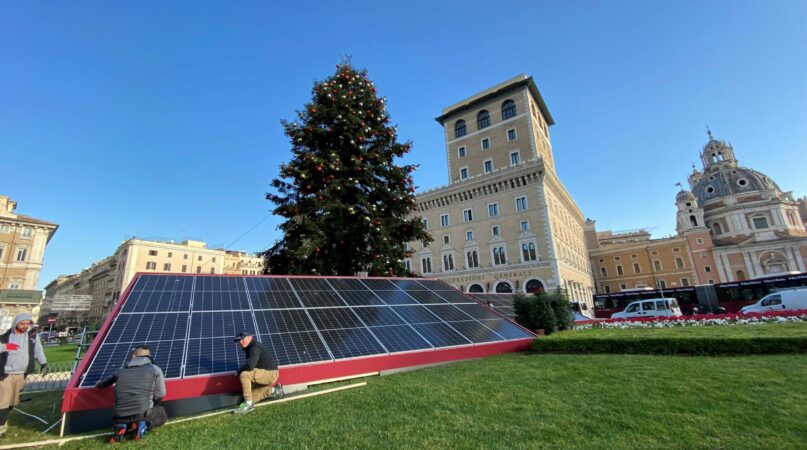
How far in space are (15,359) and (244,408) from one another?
16.1 feet

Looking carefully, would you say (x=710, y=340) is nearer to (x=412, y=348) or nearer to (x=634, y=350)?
(x=634, y=350)

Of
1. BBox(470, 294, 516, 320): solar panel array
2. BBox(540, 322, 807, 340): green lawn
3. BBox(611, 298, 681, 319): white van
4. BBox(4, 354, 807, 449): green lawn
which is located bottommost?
BBox(4, 354, 807, 449): green lawn

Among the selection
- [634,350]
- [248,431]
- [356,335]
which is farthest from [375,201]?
[248,431]

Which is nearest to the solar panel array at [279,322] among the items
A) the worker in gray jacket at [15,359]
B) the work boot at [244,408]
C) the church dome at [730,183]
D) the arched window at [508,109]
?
the work boot at [244,408]

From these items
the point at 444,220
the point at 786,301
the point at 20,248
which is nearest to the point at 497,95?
the point at 444,220

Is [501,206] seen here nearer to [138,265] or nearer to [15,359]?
[15,359]

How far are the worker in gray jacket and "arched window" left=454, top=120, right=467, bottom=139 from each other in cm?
5786

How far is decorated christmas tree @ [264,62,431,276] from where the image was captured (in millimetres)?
16891

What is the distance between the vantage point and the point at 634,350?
1020 cm

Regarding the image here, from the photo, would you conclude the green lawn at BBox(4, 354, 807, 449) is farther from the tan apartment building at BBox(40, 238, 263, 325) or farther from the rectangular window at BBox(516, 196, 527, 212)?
the tan apartment building at BBox(40, 238, 263, 325)

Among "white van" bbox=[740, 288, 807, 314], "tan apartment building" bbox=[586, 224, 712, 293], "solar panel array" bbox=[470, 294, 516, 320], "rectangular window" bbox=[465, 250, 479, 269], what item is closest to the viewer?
"solar panel array" bbox=[470, 294, 516, 320]

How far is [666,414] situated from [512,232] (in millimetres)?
44191

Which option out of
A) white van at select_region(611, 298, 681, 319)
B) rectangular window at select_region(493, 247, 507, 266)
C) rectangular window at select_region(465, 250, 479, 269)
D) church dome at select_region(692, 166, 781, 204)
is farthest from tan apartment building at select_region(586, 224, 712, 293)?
white van at select_region(611, 298, 681, 319)

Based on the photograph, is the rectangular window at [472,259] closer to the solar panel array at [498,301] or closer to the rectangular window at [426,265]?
the rectangular window at [426,265]
